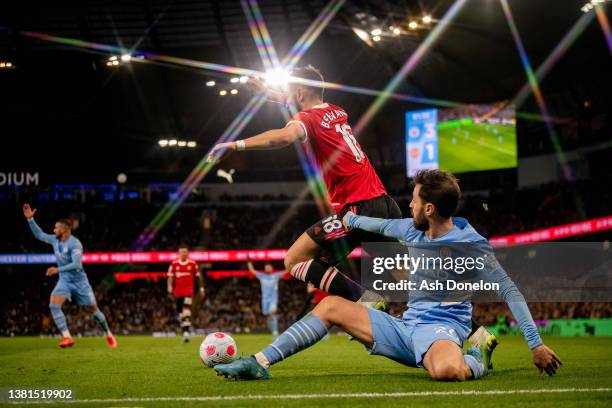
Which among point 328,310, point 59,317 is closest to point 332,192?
point 328,310

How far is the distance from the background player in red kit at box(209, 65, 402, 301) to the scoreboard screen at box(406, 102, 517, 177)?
21.0 m

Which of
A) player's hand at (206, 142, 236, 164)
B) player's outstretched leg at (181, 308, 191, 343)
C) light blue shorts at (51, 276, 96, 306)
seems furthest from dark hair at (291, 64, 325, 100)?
player's outstretched leg at (181, 308, 191, 343)

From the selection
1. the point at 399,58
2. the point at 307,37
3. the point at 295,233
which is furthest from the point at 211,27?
the point at 295,233

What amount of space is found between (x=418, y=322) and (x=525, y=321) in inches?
32.0

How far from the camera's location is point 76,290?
43.8 ft

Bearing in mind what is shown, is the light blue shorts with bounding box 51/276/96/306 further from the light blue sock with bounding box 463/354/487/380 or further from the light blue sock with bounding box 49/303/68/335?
the light blue sock with bounding box 463/354/487/380

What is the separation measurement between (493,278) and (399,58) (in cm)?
2915

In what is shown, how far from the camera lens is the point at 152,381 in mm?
5809

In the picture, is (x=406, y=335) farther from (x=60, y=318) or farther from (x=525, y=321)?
(x=60, y=318)

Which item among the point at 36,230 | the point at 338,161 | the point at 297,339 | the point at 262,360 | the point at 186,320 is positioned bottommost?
the point at 262,360

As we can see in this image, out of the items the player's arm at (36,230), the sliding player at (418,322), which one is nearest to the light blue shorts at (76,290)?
the player's arm at (36,230)

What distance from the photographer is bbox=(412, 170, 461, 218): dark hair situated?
15.7 feet

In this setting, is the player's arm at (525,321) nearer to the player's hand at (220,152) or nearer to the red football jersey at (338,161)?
the red football jersey at (338,161)

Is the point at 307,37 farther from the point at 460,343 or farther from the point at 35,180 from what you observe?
the point at 460,343
